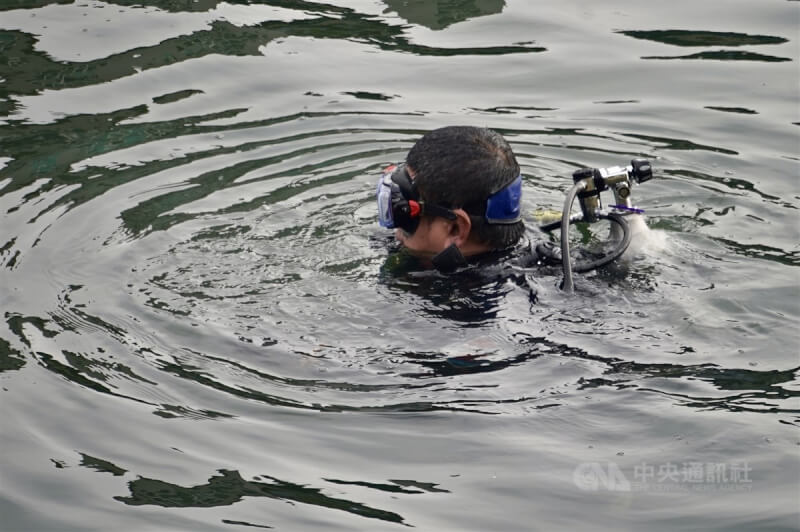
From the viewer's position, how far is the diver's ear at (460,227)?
17.1 feet

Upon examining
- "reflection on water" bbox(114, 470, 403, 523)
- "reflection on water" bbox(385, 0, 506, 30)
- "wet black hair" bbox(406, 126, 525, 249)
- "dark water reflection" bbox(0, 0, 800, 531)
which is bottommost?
"reflection on water" bbox(114, 470, 403, 523)

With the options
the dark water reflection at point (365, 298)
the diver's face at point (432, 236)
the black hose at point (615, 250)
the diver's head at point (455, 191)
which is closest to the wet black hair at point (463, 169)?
the diver's head at point (455, 191)

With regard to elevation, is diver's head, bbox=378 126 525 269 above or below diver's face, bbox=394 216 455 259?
above

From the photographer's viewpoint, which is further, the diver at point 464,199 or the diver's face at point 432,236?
the diver's face at point 432,236

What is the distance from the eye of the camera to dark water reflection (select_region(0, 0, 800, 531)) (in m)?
4.00

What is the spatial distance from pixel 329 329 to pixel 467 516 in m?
1.50

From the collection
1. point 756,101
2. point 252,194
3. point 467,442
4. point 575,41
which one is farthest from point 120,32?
point 467,442

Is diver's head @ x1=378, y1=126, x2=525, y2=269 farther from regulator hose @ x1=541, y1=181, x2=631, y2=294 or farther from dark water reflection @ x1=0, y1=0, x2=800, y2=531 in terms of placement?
regulator hose @ x1=541, y1=181, x2=631, y2=294

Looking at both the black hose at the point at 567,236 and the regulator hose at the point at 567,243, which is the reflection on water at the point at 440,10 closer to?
the regulator hose at the point at 567,243

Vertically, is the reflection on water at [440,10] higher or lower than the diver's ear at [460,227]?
higher

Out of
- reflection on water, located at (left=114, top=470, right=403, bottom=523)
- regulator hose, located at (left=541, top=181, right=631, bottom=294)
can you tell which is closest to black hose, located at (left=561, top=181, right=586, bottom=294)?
regulator hose, located at (left=541, top=181, right=631, bottom=294)

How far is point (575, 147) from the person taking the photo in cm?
752

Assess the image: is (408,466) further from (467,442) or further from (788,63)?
(788,63)

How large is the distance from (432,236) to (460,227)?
148 millimetres
